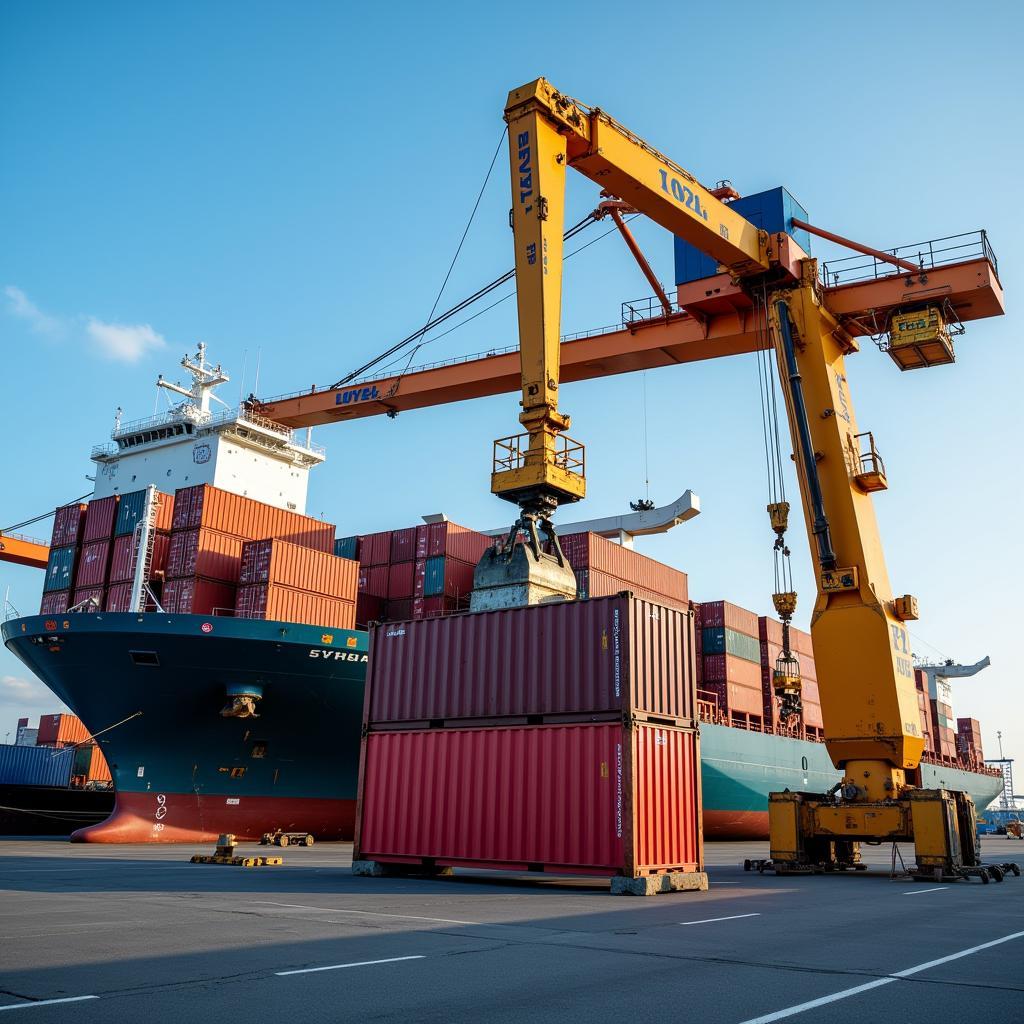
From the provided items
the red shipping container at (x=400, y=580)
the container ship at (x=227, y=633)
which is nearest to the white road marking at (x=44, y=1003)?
the container ship at (x=227, y=633)

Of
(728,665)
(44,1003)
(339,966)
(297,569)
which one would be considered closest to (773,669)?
(728,665)

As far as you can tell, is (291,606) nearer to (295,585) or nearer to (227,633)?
(295,585)

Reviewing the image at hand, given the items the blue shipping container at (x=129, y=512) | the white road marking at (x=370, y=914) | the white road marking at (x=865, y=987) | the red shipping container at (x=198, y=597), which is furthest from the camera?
the blue shipping container at (x=129, y=512)

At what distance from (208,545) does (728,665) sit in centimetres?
1885

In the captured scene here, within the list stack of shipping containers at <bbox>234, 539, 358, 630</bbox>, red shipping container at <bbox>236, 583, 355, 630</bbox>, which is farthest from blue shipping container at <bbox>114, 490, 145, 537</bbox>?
red shipping container at <bbox>236, 583, 355, 630</bbox>

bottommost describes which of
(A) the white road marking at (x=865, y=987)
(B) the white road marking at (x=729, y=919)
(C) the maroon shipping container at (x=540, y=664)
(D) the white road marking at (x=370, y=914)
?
(B) the white road marking at (x=729, y=919)

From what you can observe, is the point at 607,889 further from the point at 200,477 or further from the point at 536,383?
the point at 200,477

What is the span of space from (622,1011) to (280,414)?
23.2 m

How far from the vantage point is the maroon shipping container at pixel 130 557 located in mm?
23281

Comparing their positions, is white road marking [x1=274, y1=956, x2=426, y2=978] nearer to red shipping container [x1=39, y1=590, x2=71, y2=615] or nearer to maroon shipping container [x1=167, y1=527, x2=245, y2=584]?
maroon shipping container [x1=167, y1=527, x2=245, y2=584]

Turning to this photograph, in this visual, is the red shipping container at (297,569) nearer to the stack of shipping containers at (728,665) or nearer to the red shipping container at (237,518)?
the red shipping container at (237,518)

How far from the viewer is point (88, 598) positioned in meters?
24.4

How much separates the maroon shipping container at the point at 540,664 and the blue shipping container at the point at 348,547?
13.7 metres

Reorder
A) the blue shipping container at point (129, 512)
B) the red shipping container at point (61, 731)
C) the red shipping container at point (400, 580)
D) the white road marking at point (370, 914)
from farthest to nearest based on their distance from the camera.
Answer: the red shipping container at point (61, 731) → the red shipping container at point (400, 580) → the blue shipping container at point (129, 512) → the white road marking at point (370, 914)
